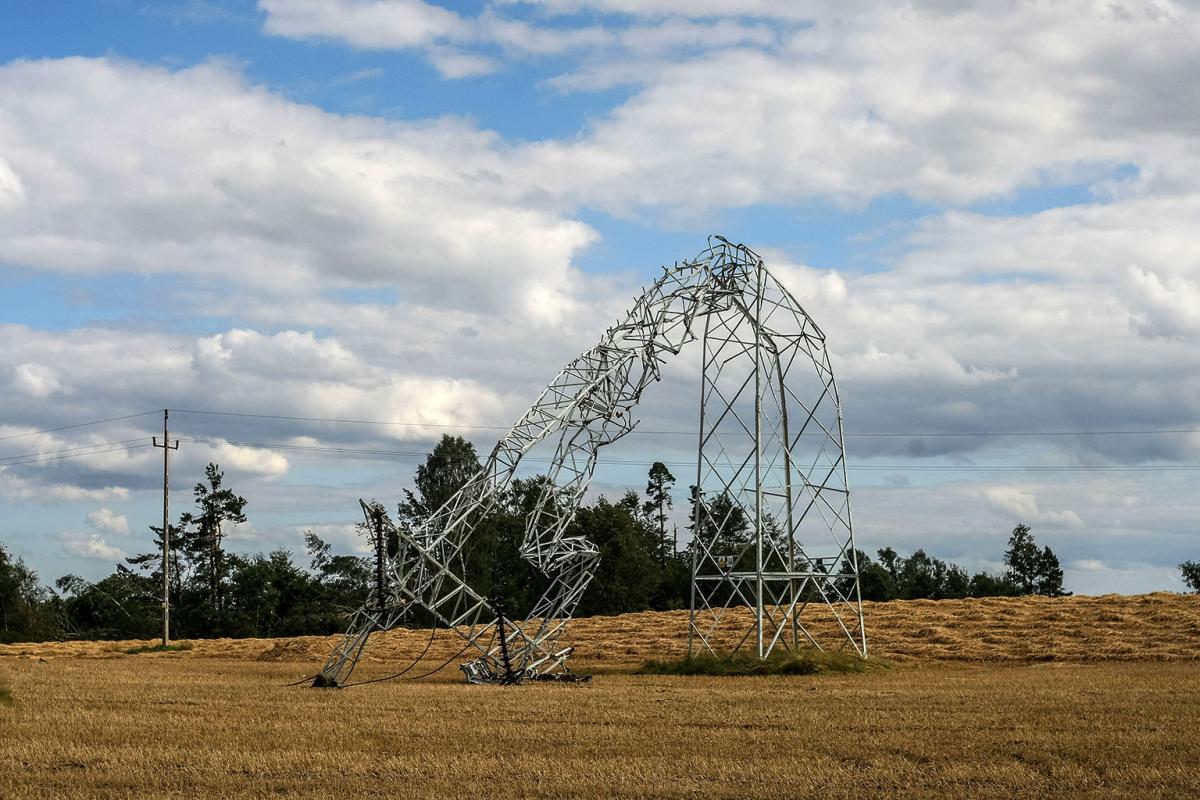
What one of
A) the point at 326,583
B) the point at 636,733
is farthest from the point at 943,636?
the point at 326,583

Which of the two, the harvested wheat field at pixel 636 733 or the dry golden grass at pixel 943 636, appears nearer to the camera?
the harvested wheat field at pixel 636 733

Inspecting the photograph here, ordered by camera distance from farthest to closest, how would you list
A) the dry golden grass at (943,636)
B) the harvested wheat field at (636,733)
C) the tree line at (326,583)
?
the tree line at (326,583)
the dry golden grass at (943,636)
the harvested wheat field at (636,733)

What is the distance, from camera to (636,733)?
19.6 metres

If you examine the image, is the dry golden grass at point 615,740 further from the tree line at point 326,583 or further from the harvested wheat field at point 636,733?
the tree line at point 326,583

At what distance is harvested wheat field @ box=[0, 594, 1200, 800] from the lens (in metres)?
15.3

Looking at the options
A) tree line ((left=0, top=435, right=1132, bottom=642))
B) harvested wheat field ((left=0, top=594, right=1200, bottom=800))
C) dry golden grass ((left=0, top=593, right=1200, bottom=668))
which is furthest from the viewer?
tree line ((left=0, top=435, right=1132, bottom=642))

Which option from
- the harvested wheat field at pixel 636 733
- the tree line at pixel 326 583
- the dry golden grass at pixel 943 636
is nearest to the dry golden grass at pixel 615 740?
the harvested wheat field at pixel 636 733

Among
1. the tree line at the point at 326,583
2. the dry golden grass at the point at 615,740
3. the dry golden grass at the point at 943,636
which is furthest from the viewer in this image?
the tree line at the point at 326,583

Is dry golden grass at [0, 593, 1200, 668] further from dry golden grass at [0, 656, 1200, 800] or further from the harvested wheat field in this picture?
dry golden grass at [0, 656, 1200, 800]

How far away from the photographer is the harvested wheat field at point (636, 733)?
50.2 ft

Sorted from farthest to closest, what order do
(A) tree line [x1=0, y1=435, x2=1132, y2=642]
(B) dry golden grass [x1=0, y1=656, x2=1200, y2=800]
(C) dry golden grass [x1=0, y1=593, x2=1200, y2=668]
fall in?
(A) tree line [x1=0, y1=435, x2=1132, y2=642] < (C) dry golden grass [x1=0, y1=593, x2=1200, y2=668] < (B) dry golden grass [x1=0, y1=656, x2=1200, y2=800]

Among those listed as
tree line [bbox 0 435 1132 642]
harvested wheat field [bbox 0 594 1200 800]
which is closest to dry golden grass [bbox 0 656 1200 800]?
harvested wheat field [bbox 0 594 1200 800]

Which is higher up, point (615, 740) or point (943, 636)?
point (943, 636)

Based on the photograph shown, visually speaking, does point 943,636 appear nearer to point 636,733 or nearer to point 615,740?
point 636,733
